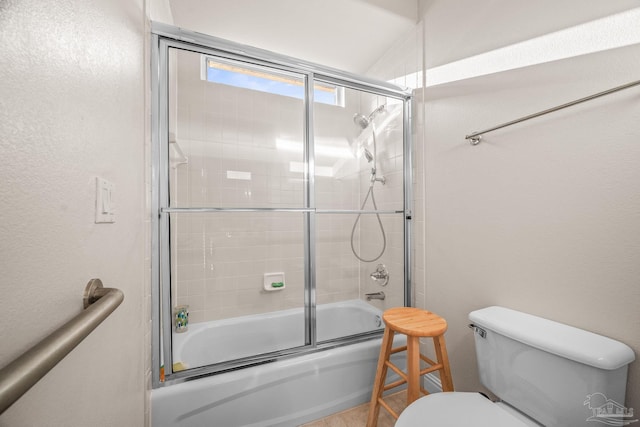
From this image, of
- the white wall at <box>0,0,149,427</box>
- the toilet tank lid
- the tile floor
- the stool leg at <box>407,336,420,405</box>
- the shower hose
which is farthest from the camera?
the shower hose

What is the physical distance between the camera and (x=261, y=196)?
1.93 m

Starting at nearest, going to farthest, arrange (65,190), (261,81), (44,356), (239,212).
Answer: (44,356) < (65,190) < (239,212) < (261,81)

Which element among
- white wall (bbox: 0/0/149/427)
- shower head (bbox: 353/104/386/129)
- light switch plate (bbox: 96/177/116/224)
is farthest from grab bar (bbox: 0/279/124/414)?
shower head (bbox: 353/104/386/129)

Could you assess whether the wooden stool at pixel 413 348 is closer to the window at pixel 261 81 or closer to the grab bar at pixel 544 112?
the grab bar at pixel 544 112

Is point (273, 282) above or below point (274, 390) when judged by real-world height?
above

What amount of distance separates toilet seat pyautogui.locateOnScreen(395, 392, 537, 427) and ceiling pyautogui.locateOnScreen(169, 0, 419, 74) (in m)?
2.04

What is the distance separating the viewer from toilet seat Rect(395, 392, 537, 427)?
→ 2.54 feet

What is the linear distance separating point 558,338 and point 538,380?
0.16 m

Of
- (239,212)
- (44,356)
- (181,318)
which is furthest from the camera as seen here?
(239,212)

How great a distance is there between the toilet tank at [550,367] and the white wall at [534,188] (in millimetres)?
84

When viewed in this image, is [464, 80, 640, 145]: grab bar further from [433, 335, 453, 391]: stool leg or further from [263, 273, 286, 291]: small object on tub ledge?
[263, 273, 286, 291]: small object on tub ledge

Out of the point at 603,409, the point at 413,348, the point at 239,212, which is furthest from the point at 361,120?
the point at 603,409

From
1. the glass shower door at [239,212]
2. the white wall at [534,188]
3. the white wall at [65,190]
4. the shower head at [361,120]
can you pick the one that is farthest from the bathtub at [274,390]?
the shower head at [361,120]

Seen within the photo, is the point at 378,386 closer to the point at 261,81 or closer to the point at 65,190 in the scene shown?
the point at 65,190
